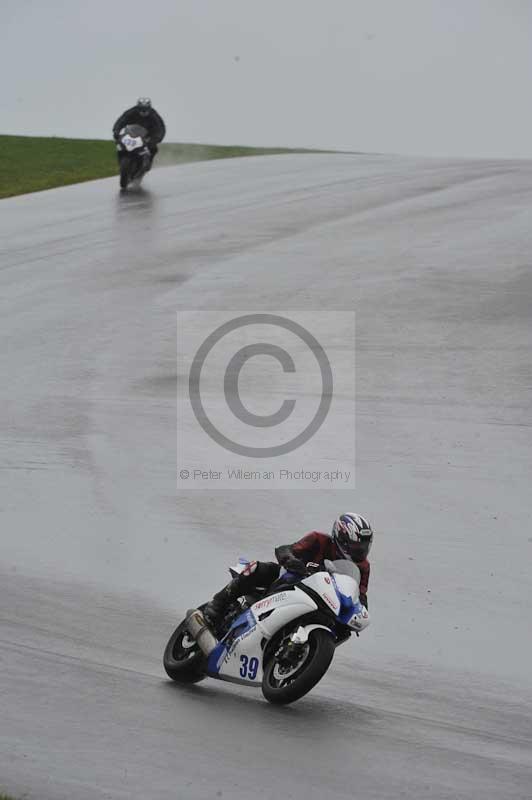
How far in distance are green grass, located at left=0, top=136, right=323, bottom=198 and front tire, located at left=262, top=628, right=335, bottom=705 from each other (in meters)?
22.5

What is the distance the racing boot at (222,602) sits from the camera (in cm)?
852

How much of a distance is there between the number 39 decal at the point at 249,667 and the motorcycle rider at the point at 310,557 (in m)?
0.50

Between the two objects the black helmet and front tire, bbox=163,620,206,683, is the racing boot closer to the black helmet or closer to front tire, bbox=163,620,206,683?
front tire, bbox=163,620,206,683

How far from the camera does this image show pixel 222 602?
857 centimetres

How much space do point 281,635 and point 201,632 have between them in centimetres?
61

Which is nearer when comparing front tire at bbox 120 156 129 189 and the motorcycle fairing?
the motorcycle fairing

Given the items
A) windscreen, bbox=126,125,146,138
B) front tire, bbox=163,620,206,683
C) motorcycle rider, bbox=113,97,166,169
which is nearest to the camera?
front tire, bbox=163,620,206,683

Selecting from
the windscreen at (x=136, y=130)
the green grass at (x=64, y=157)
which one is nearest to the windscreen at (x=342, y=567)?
the windscreen at (x=136, y=130)

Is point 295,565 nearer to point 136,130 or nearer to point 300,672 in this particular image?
point 300,672

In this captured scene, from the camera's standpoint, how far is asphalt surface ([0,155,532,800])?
23.3ft

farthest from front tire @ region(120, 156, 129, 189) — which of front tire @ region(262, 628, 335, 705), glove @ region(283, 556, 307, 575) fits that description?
front tire @ region(262, 628, 335, 705)

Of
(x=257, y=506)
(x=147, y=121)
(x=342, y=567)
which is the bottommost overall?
(x=257, y=506)

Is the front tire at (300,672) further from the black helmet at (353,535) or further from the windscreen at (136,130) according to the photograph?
the windscreen at (136,130)

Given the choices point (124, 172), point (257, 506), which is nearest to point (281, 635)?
point (257, 506)
